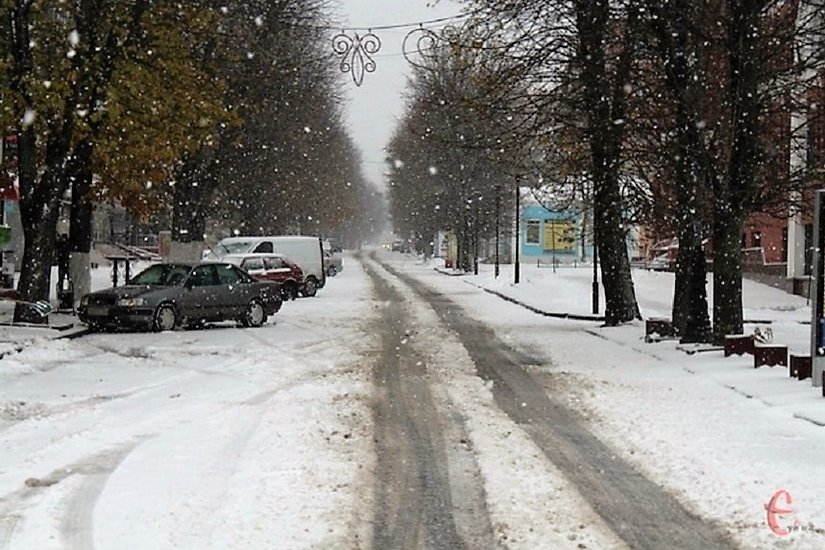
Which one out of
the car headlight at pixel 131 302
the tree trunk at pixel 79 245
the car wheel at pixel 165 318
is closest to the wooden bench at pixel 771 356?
the car wheel at pixel 165 318

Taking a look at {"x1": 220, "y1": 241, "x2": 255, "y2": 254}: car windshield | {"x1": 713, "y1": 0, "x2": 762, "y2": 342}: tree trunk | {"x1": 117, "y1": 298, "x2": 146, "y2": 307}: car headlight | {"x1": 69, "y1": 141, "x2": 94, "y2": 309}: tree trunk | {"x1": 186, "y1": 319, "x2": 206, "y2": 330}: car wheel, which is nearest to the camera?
{"x1": 713, "y1": 0, "x2": 762, "y2": 342}: tree trunk

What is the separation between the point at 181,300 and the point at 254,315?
6.99 feet

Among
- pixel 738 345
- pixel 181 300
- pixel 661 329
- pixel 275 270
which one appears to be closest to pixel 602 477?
pixel 738 345

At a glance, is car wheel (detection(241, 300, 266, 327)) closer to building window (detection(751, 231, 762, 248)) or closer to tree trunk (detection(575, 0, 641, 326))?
tree trunk (detection(575, 0, 641, 326))

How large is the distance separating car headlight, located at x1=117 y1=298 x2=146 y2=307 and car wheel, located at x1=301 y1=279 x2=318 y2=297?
635 inches

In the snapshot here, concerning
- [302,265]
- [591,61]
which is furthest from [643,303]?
[591,61]

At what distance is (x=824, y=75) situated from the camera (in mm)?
18156

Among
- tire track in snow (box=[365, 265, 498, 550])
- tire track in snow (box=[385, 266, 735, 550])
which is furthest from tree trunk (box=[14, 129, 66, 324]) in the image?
tire track in snow (box=[385, 266, 735, 550])

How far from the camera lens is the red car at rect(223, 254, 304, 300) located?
112 feet

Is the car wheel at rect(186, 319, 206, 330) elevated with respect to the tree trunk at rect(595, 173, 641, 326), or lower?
lower

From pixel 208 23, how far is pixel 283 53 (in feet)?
40.5

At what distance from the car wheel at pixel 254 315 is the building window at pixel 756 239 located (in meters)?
30.1

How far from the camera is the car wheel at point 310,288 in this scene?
123 feet

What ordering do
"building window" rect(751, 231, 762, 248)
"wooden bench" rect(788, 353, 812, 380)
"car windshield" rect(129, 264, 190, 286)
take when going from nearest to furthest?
"wooden bench" rect(788, 353, 812, 380), "car windshield" rect(129, 264, 190, 286), "building window" rect(751, 231, 762, 248)
